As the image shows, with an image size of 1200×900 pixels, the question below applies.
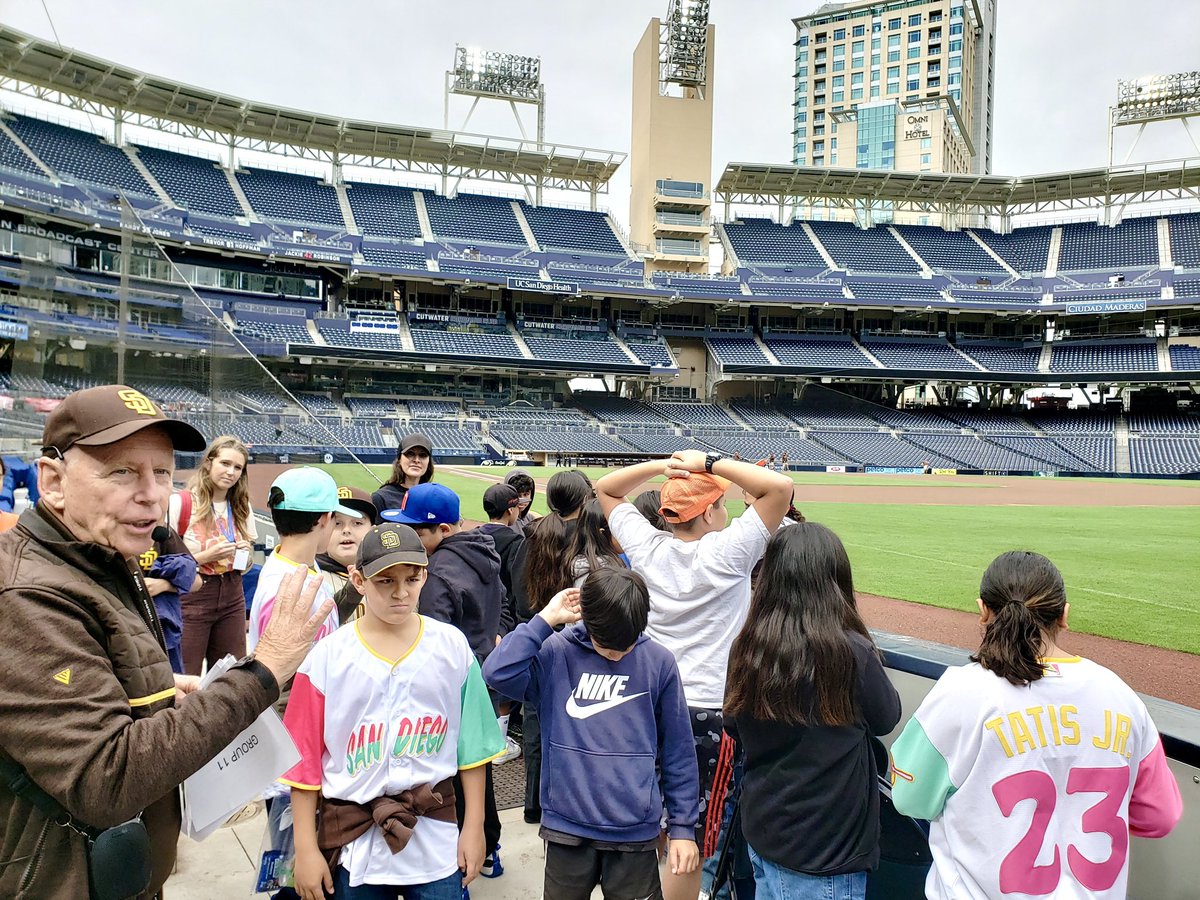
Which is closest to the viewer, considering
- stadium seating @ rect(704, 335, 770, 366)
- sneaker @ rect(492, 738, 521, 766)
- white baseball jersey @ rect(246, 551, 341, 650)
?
white baseball jersey @ rect(246, 551, 341, 650)

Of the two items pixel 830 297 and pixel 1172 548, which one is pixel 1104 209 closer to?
pixel 830 297

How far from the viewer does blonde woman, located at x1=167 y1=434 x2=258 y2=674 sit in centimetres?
447

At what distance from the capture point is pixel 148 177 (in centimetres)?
4447

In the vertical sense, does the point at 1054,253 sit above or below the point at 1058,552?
above

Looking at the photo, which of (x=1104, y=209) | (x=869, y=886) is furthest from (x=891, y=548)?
(x=1104, y=209)

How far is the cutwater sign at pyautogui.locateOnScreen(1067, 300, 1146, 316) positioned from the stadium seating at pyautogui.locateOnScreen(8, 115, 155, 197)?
59433mm

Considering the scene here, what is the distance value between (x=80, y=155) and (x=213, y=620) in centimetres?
A: 4820

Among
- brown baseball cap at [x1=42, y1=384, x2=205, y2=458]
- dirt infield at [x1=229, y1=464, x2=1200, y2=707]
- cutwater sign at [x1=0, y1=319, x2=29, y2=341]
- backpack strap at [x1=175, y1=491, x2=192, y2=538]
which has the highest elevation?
cutwater sign at [x1=0, y1=319, x2=29, y2=341]

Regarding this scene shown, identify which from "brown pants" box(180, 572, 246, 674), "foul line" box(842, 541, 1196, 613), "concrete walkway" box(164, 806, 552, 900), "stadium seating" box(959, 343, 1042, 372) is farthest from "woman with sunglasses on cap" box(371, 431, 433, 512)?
"stadium seating" box(959, 343, 1042, 372)

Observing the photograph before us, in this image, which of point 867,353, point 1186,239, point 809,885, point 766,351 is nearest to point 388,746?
point 809,885

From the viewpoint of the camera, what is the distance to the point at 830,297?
2060 inches

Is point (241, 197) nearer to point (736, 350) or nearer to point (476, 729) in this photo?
point (736, 350)

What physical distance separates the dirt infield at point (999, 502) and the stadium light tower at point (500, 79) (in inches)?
1469

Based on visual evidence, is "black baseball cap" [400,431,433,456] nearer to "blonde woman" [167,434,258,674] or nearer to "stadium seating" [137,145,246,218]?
"blonde woman" [167,434,258,674]
